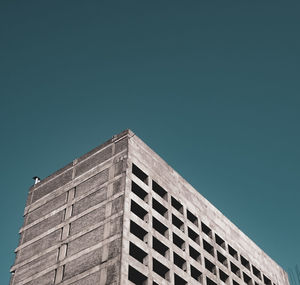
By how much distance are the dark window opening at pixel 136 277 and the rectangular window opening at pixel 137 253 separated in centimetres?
179

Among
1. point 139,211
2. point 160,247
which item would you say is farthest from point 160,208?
point 160,247

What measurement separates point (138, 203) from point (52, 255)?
10.1 meters

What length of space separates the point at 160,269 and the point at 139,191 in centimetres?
818

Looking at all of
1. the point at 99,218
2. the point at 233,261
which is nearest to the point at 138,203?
the point at 99,218

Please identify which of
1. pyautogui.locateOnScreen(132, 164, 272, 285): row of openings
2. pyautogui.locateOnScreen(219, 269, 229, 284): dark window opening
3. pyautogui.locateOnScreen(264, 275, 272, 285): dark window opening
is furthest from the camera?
pyautogui.locateOnScreen(264, 275, 272, 285): dark window opening

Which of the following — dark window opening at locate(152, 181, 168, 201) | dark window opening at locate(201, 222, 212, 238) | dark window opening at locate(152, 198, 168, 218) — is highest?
dark window opening at locate(152, 181, 168, 201)

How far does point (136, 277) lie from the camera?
46312mm

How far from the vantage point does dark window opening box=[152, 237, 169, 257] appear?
50656 mm

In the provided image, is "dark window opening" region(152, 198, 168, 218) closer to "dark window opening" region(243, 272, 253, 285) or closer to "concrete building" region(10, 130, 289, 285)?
"concrete building" region(10, 130, 289, 285)

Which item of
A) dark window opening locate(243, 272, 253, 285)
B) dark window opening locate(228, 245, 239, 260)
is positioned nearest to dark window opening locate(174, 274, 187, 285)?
dark window opening locate(228, 245, 239, 260)

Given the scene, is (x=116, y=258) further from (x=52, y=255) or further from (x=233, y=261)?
(x=233, y=261)

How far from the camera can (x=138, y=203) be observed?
1976 inches

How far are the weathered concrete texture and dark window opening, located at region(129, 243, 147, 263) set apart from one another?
250cm

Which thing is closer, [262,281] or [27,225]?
[27,225]
